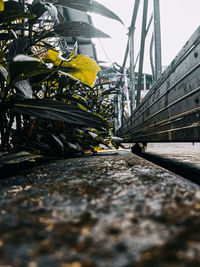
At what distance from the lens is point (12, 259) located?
6.8 inches

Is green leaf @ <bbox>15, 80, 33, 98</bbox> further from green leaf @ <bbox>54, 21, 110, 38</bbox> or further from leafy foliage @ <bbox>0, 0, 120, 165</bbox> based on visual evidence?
green leaf @ <bbox>54, 21, 110, 38</bbox>

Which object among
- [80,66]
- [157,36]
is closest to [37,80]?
[80,66]

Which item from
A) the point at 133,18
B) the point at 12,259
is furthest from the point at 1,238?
the point at 133,18

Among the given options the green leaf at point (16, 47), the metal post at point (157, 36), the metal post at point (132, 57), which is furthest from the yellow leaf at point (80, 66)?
the metal post at point (132, 57)

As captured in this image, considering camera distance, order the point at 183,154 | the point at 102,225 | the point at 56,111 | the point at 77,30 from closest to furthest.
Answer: the point at 102,225, the point at 56,111, the point at 77,30, the point at 183,154

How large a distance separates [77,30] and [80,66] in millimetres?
187

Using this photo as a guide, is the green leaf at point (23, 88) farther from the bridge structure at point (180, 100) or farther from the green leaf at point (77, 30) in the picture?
the bridge structure at point (180, 100)

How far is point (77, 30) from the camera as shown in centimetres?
80

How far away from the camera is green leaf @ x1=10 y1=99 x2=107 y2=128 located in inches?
21.7

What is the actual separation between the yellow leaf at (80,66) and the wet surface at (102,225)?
27.3 inches

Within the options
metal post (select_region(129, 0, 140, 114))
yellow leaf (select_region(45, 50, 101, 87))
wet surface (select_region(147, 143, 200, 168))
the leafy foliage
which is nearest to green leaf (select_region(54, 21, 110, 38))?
the leafy foliage

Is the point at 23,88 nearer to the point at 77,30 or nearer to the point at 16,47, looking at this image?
the point at 16,47

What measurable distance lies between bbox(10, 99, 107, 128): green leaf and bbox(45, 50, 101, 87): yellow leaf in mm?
375

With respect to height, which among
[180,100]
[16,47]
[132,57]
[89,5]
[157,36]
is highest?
[132,57]
